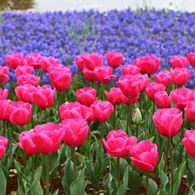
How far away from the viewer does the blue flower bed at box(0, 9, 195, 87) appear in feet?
19.6

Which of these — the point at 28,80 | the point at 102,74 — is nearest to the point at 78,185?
the point at 28,80

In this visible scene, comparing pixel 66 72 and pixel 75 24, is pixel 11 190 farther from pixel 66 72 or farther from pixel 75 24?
pixel 75 24

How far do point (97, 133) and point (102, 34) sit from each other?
3.94 meters

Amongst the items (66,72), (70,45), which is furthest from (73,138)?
(70,45)

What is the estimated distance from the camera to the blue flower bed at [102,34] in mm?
5988

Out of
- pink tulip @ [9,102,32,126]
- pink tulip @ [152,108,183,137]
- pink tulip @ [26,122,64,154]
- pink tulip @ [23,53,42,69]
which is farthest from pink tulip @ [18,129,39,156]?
pink tulip @ [23,53,42,69]

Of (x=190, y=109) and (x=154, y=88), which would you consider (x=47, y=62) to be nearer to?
(x=154, y=88)

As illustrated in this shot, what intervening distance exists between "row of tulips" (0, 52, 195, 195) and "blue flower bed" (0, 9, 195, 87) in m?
1.62

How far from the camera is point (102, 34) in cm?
763

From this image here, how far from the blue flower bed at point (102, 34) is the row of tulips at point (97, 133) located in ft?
5.30

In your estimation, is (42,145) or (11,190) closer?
(42,145)

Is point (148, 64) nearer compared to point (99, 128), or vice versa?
point (148, 64)

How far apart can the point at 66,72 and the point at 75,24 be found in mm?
4850

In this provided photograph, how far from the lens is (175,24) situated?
26.8 feet
